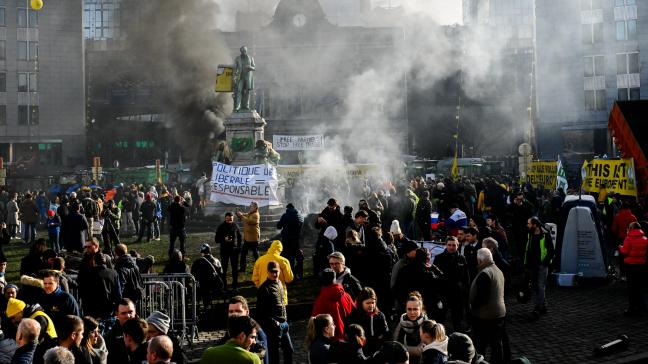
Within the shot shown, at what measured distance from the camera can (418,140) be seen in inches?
2702

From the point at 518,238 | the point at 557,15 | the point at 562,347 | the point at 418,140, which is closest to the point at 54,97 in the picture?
the point at 418,140

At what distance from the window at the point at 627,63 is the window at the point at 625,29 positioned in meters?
1.22

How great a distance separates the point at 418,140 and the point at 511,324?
2306 inches

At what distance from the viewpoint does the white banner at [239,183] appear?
2281 cm

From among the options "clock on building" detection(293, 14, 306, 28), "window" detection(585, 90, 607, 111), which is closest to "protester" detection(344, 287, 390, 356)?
"window" detection(585, 90, 607, 111)

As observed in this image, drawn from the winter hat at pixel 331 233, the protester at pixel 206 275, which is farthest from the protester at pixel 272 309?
the winter hat at pixel 331 233

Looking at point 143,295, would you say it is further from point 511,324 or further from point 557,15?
point 557,15

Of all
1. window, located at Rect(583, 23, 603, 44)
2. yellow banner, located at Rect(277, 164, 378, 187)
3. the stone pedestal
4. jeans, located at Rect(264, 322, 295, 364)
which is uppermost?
window, located at Rect(583, 23, 603, 44)

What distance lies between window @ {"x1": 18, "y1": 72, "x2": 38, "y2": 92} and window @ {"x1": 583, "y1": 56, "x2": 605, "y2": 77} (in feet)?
Result: 146

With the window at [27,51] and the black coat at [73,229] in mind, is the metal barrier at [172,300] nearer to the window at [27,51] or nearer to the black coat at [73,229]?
the black coat at [73,229]

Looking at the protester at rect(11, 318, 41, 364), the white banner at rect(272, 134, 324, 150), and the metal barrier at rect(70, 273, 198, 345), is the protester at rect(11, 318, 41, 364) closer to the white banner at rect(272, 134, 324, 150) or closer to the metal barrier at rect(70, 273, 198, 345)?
the metal barrier at rect(70, 273, 198, 345)

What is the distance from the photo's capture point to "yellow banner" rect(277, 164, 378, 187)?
2956cm

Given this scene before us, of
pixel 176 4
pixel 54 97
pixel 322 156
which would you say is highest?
pixel 176 4

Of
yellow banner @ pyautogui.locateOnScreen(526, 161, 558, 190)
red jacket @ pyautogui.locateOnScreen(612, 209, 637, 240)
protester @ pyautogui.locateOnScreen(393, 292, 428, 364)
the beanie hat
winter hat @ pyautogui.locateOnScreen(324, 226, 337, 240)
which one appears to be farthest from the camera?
yellow banner @ pyautogui.locateOnScreen(526, 161, 558, 190)
